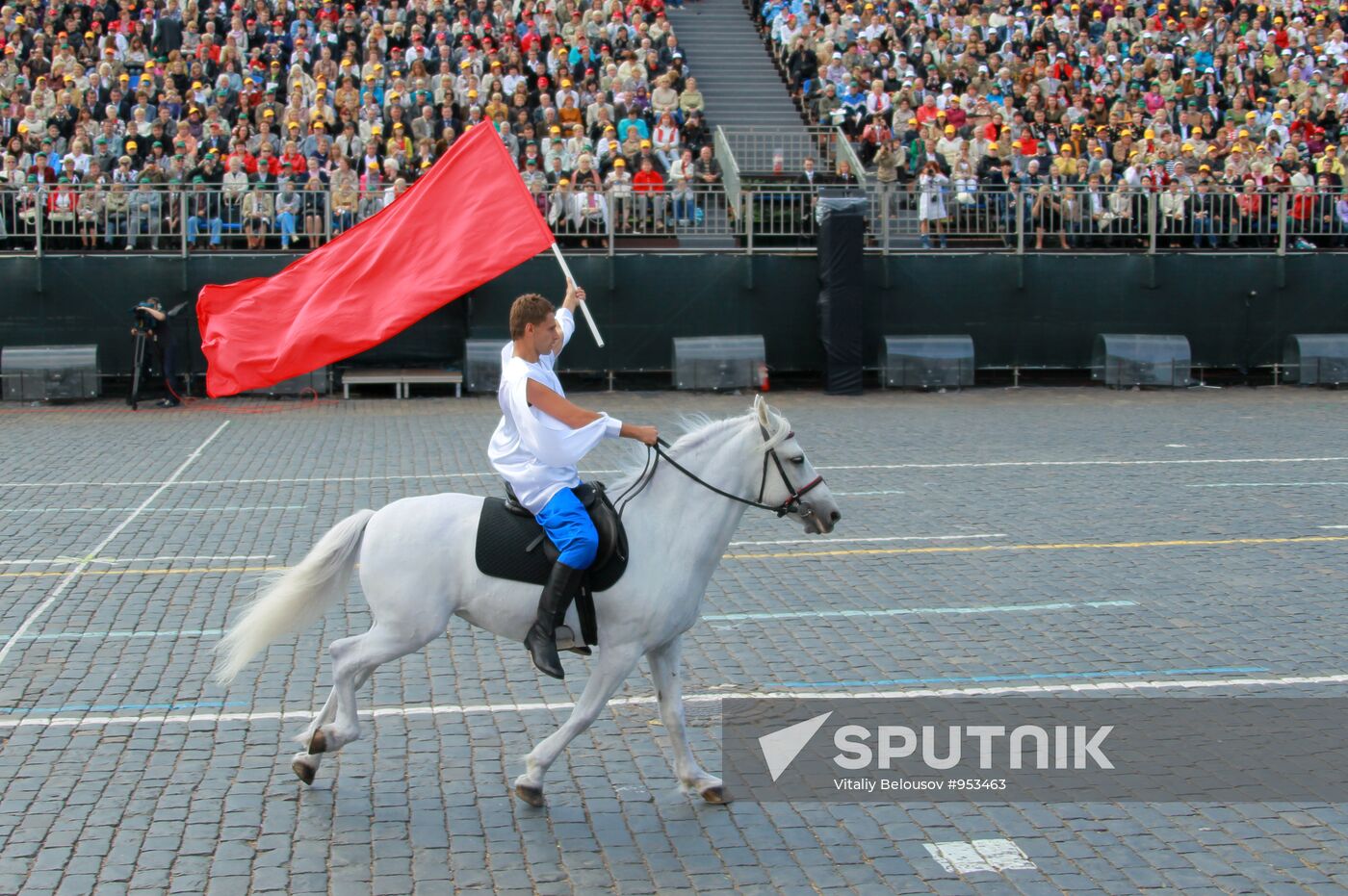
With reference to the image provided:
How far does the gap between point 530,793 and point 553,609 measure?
35.0 inches

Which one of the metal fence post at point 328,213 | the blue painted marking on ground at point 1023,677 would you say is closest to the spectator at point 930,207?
the metal fence post at point 328,213

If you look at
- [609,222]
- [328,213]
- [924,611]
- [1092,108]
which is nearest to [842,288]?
[609,222]

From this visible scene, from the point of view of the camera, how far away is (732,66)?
33375 millimetres

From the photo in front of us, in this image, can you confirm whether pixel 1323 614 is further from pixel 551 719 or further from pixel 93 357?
pixel 93 357

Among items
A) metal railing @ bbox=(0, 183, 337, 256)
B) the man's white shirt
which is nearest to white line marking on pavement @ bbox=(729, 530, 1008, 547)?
Result: the man's white shirt

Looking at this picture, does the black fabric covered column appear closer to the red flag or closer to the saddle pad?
the red flag

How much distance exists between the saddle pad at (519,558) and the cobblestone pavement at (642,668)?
1107 millimetres

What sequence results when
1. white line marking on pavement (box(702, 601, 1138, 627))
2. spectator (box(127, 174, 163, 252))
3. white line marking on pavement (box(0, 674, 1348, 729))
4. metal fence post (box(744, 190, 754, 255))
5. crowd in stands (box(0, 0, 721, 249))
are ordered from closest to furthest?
white line marking on pavement (box(0, 674, 1348, 729)) → white line marking on pavement (box(702, 601, 1138, 627)) → spectator (box(127, 174, 163, 252)) → crowd in stands (box(0, 0, 721, 249)) → metal fence post (box(744, 190, 754, 255))

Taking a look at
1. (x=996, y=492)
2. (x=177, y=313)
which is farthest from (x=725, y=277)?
(x=996, y=492)

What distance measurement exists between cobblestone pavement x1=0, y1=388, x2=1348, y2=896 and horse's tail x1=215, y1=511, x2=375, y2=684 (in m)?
0.73

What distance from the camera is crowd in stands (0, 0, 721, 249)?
24328mm

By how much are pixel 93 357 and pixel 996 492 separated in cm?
1556

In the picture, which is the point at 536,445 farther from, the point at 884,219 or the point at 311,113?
the point at 311,113

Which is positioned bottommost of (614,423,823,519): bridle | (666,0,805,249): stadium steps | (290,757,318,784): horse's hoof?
(290,757,318,784): horse's hoof
